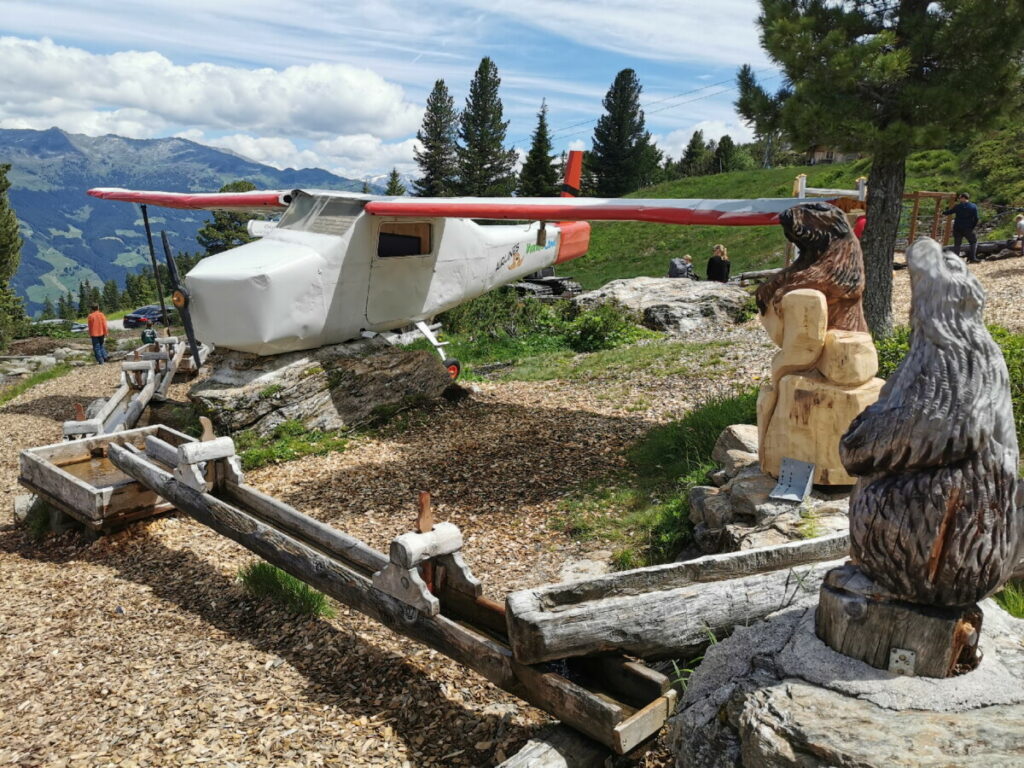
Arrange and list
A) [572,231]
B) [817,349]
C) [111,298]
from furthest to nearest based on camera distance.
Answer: [111,298] < [572,231] < [817,349]

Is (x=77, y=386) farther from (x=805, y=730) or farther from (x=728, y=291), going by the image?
(x=805, y=730)

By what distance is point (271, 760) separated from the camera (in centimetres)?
338

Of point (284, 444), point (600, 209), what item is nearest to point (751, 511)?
point (600, 209)

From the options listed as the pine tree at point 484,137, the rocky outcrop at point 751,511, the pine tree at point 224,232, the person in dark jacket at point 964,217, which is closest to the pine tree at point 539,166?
the pine tree at point 484,137

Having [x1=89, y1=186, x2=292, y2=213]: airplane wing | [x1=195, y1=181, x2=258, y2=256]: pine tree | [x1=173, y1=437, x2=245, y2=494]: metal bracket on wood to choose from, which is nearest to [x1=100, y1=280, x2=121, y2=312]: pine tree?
[x1=195, y1=181, x2=258, y2=256]: pine tree

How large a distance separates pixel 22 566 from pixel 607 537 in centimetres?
504

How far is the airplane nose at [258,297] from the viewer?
8039 millimetres

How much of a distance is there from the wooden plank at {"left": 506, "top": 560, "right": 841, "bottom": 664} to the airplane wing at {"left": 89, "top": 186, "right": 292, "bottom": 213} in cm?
834

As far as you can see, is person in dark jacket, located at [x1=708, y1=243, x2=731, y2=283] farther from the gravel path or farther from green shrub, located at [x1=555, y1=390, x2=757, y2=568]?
green shrub, located at [x1=555, y1=390, x2=757, y2=568]

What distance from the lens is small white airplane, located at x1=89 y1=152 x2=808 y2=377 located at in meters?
8.00

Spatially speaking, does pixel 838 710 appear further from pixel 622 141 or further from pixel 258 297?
pixel 622 141

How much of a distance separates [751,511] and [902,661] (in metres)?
1.96

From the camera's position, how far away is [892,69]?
6727 mm

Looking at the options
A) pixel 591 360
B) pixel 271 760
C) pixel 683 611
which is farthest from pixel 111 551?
pixel 591 360
